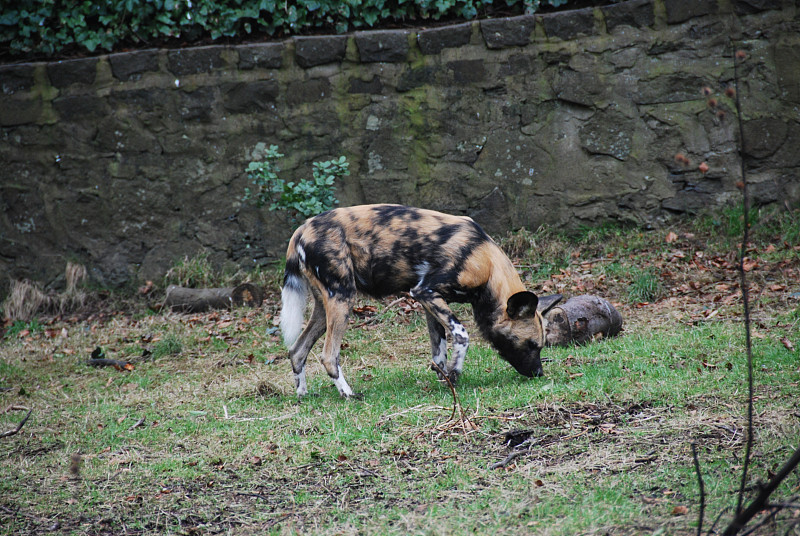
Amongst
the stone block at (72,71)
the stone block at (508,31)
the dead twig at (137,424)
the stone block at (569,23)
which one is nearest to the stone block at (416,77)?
the stone block at (508,31)

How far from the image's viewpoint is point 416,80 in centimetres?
776

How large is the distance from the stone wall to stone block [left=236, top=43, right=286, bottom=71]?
15mm

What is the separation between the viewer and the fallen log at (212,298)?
7078 mm

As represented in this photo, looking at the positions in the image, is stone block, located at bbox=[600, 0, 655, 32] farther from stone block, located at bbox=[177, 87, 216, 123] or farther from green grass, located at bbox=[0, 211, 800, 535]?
stone block, located at bbox=[177, 87, 216, 123]

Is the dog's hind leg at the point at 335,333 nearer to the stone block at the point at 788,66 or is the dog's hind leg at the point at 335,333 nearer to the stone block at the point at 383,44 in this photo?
the stone block at the point at 383,44

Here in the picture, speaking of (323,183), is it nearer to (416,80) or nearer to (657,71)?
(416,80)

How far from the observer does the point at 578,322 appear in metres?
5.30

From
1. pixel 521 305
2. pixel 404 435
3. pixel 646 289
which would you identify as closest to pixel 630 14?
pixel 646 289

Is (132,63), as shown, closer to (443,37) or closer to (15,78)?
(15,78)

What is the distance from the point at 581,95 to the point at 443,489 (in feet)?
18.4

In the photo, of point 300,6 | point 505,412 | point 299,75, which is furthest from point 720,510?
point 300,6

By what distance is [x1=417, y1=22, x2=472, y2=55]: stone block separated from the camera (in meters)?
7.66

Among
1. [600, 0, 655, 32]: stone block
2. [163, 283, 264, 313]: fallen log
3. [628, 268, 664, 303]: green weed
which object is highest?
[600, 0, 655, 32]: stone block

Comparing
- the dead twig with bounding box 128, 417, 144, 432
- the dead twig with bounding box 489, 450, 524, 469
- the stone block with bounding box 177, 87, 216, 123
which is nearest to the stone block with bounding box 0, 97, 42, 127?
the stone block with bounding box 177, 87, 216, 123
